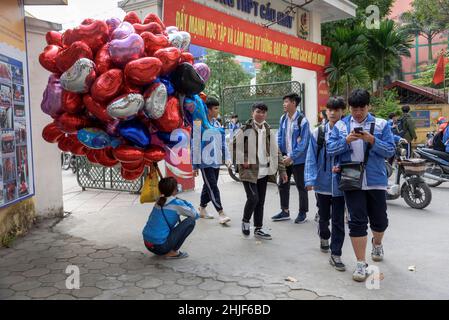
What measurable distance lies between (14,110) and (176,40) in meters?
2.29

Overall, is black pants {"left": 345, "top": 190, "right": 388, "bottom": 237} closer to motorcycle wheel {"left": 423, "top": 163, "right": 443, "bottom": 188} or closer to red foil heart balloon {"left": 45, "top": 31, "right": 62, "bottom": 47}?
red foil heart balloon {"left": 45, "top": 31, "right": 62, "bottom": 47}

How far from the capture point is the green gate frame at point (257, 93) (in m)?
10.8

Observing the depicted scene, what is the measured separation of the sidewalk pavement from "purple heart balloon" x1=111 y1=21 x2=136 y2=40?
2083 millimetres

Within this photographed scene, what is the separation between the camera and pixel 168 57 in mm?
3252

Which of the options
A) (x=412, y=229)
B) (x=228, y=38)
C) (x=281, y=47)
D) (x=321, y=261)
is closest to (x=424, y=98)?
(x=281, y=47)

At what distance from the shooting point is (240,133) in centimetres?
488

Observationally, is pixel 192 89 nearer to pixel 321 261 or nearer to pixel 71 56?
pixel 71 56

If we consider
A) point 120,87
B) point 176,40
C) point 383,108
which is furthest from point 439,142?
point 383,108

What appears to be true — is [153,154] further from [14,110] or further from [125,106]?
[14,110]

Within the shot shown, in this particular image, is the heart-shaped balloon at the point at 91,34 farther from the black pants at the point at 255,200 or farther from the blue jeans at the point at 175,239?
the black pants at the point at 255,200

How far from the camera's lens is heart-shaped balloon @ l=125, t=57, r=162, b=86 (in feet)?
10.1
